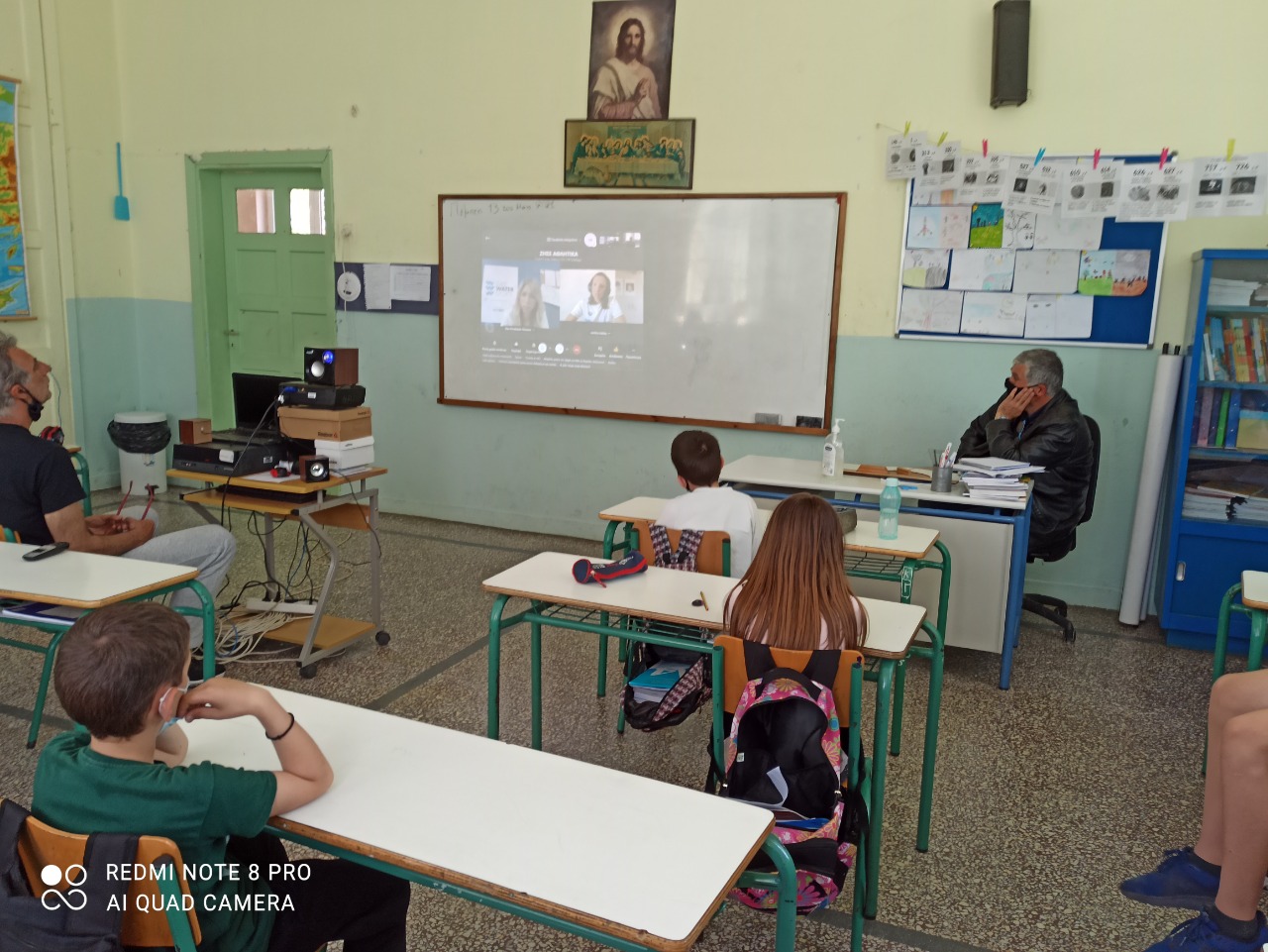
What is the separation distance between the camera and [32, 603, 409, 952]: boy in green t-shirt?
1247 millimetres

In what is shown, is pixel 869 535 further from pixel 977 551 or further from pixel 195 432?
pixel 195 432

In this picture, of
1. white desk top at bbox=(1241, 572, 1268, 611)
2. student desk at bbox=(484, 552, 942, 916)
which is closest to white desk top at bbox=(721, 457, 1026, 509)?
white desk top at bbox=(1241, 572, 1268, 611)

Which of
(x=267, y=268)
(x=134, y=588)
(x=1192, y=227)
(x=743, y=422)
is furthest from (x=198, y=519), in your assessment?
(x=1192, y=227)

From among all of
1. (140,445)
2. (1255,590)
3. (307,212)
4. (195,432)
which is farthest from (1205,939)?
(140,445)

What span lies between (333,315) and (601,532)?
2262mm

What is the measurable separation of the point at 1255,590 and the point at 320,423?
123 inches

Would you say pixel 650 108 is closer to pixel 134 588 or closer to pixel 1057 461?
pixel 1057 461

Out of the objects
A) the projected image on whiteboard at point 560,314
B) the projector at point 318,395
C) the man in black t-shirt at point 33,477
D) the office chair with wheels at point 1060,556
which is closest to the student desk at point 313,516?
the projector at point 318,395

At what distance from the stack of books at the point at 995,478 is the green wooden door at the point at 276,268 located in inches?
163

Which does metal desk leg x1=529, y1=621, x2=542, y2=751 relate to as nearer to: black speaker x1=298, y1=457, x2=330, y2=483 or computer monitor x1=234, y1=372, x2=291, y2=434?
black speaker x1=298, y1=457, x2=330, y2=483

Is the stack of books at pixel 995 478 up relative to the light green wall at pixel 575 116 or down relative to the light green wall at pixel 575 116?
down

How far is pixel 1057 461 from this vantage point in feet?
13.3

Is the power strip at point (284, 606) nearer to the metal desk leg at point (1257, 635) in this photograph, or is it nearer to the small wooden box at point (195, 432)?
the small wooden box at point (195, 432)

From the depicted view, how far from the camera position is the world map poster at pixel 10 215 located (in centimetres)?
587
